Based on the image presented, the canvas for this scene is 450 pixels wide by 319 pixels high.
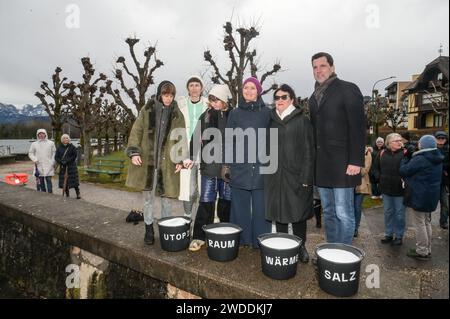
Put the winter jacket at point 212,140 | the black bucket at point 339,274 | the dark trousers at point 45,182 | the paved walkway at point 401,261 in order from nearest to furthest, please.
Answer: the black bucket at point 339,274 → the paved walkway at point 401,261 → the winter jacket at point 212,140 → the dark trousers at point 45,182

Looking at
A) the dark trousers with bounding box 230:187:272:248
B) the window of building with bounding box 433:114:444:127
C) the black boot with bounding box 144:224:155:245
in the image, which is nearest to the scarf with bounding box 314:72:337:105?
the dark trousers with bounding box 230:187:272:248

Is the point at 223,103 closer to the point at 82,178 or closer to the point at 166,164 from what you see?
the point at 166,164

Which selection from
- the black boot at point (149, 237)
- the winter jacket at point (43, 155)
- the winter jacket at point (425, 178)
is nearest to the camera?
the black boot at point (149, 237)

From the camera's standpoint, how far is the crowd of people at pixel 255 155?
3035 millimetres

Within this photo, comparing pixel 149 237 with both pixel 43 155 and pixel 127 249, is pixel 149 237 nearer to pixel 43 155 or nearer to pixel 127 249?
pixel 127 249

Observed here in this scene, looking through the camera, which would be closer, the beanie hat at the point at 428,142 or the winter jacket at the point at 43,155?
the beanie hat at the point at 428,142

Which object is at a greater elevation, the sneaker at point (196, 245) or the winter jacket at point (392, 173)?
the winter jacket at point (392, 173)

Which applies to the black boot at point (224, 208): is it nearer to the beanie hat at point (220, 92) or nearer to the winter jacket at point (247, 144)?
the winter jacket at point (247, 144)

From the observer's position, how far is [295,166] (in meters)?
3.05

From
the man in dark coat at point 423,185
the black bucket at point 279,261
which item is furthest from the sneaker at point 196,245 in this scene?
the man in dark coat at point 423,185

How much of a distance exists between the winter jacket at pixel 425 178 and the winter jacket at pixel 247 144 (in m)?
2.91

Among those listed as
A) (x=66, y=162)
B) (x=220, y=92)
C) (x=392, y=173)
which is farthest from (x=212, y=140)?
(x=66, y=162)

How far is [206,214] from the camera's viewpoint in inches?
138
